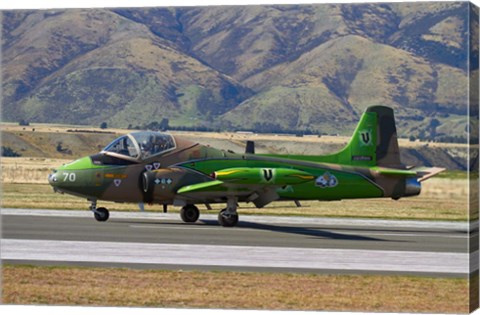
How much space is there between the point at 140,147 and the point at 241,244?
6.38 m

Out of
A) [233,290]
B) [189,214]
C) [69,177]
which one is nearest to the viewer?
[233,290]

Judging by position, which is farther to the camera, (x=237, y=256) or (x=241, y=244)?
(x=241, y=244)

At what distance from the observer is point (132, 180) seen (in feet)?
96.4

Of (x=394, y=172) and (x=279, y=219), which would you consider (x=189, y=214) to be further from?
(x=394, y=172)

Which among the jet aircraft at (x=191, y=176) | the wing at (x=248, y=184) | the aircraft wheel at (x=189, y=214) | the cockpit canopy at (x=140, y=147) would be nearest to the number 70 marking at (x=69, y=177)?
the jet aircraft at (x=191, y=176)

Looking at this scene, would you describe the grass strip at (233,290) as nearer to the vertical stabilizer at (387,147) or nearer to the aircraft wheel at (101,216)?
the aircraft wheel at (101,216)

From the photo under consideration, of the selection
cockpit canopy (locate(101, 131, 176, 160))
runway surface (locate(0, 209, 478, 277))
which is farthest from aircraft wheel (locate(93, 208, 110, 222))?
cockpit canopy (locate(101, 131, 176, 160))

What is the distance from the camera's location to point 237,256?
21844 mm

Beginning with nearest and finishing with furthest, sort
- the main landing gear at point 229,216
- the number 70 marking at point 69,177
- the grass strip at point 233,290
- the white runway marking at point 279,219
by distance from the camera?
1. the grass strip at point 233,290
2. the number 70 marking at point 69,177
3. the main landing gear at point 229,216
4. the white runway marking at point 279,219

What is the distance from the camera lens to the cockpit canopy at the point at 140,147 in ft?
96.6

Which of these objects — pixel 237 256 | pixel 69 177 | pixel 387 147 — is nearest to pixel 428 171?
pixel 387 147

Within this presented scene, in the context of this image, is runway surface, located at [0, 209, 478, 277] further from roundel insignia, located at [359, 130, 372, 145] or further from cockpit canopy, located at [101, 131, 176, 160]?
roundel insignia, located at [359, 130, 372, 145]

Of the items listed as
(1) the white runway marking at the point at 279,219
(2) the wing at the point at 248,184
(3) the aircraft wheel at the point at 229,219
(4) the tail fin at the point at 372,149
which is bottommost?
(1) the white runway marking at the point at 279,219

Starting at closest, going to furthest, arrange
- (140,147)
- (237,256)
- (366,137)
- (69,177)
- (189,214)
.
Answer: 1. (237,256)
2. (69,177)
3. (140,147)
4. (189,214)
5. (366,137)
